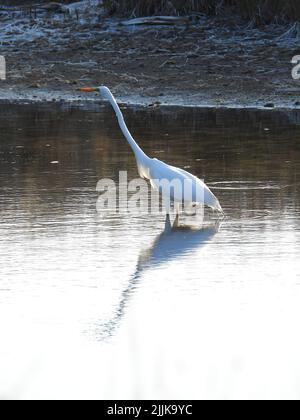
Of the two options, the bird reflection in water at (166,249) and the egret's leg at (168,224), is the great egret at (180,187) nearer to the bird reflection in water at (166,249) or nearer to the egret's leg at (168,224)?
the egret's leg at (168,224)

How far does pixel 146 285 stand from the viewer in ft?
22.4

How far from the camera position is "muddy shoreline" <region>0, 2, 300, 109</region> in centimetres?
1597

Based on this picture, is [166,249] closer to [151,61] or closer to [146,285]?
[146,285]

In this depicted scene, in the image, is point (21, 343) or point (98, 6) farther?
point (98, 6)

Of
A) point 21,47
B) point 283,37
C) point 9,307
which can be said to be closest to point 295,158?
point 9,307

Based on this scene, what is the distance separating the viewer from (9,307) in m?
6.41

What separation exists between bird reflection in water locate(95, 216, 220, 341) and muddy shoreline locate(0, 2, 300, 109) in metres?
6.70

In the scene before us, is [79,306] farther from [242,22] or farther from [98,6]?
[98,6]

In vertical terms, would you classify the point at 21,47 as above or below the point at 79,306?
above

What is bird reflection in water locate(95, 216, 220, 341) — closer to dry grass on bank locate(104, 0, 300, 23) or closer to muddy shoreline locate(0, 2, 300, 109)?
muddy shoreline locate(0, 2, 300, 109)

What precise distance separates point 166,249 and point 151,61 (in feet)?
34.0

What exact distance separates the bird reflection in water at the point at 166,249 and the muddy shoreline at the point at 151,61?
6.70m

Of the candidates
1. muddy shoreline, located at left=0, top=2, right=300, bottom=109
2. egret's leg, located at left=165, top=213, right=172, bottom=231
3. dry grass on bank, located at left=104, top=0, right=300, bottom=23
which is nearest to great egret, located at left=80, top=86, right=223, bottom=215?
egret's leg, located at left=165, top=213, right=172, bottom=231

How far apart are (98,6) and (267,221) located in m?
13.1
